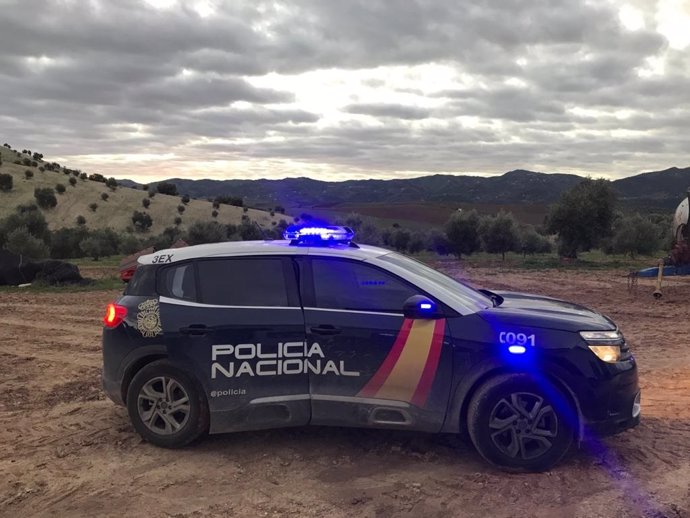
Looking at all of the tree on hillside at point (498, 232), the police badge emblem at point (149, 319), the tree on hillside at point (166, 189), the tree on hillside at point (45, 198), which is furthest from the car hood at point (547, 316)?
the tree on hillside at point (166, 189)

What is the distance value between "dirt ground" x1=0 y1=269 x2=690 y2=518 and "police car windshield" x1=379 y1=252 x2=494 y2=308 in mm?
1229

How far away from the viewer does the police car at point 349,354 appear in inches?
174

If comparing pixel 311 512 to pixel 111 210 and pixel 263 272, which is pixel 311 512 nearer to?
pixel 263 272

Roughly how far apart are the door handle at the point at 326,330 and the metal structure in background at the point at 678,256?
11569 millimetres

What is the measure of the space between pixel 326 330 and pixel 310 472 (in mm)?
1086

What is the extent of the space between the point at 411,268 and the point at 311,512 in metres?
2.19

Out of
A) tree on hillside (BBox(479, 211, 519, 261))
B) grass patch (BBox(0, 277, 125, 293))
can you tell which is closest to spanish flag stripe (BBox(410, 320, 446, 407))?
grass patch (BBox(0, 277, 125, 293))

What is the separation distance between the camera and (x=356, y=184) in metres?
138

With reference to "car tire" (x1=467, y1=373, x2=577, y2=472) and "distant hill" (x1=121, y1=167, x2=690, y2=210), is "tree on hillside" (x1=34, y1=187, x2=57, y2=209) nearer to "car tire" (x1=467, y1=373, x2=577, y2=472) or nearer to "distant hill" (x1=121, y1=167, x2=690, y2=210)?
"distant hill" (x1=121, y1=167, x2=690, y2=210)

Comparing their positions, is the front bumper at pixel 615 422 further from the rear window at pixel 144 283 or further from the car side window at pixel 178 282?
the rear window at pixel 144 283

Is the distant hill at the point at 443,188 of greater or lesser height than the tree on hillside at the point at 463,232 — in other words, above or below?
above

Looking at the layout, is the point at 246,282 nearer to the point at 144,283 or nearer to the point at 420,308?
the point at 144,283

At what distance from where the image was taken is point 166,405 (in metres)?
4.92

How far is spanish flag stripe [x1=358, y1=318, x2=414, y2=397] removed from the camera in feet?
14.9
